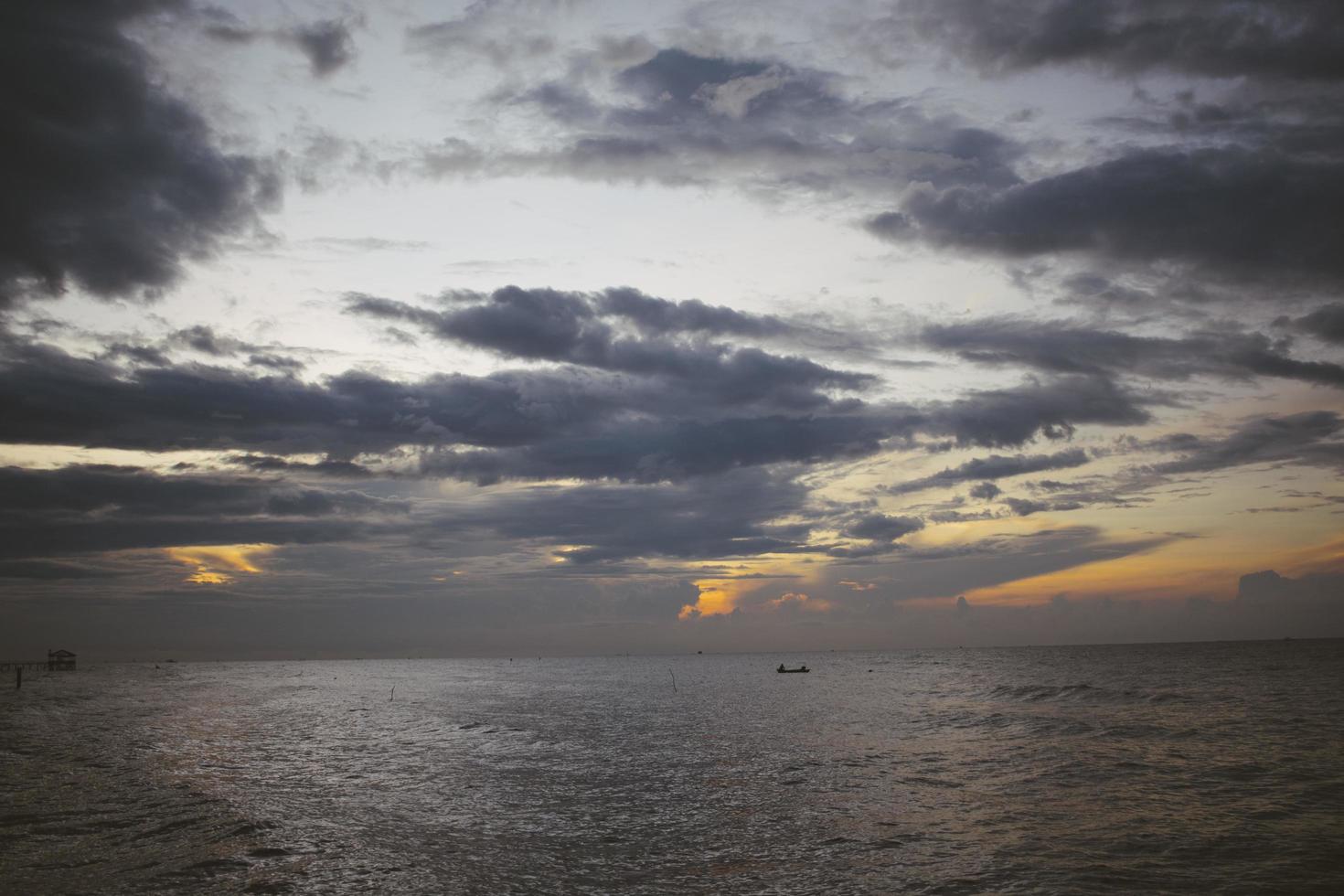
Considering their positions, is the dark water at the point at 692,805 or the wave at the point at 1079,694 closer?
the dark water at the point at 692,805

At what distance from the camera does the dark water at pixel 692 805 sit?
2581 cm

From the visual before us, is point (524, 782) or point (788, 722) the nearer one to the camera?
point (524, 782)

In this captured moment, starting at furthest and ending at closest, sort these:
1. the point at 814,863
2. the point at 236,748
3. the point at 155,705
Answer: the point at 155,705 < the point at 236,748 < the point at 814,863

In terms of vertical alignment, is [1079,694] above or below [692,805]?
below

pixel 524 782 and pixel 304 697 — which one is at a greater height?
pixel 524 782

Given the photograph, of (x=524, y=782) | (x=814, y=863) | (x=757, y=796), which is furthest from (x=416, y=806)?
(x=814, y=863)

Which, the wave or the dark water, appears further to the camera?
the wave

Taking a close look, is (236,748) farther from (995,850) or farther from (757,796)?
(995,850)

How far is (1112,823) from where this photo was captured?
32125 mm

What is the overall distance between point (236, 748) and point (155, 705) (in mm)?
55778

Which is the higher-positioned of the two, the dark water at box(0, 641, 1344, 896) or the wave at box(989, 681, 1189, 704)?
the dark water at box(0, 641, 1344, 896)

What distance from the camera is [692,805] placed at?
37.8m

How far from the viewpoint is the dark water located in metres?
25.8

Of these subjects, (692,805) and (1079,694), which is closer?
(692,805)
